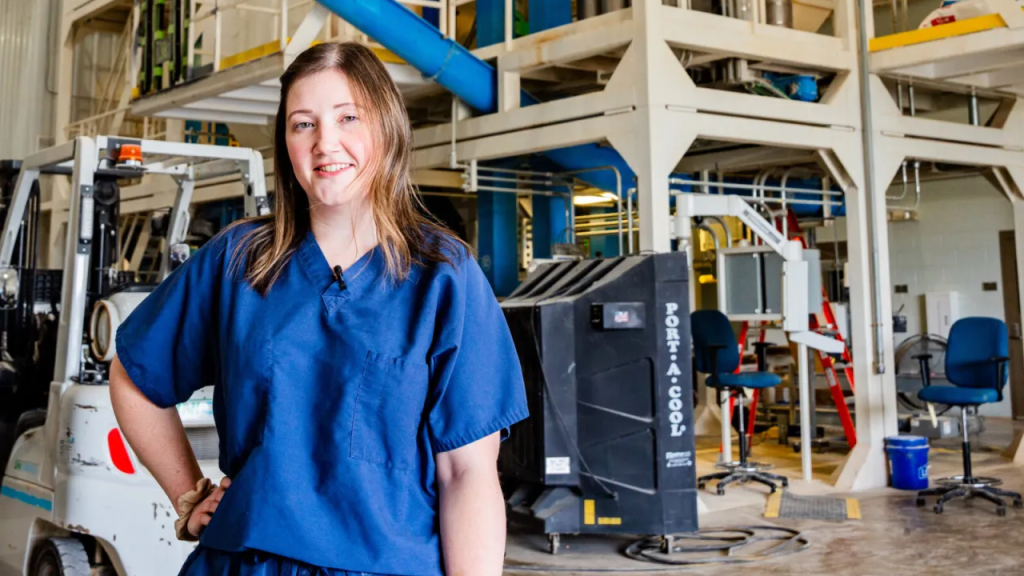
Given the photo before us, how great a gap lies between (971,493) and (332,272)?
6.51 metres

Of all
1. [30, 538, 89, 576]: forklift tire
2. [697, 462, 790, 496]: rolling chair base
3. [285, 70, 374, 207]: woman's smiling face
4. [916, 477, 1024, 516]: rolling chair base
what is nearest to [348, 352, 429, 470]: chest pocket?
[285, 70, 374, 207]: woman's smiling face

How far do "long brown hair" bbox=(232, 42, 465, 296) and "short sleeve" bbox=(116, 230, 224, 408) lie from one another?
68 millimetres

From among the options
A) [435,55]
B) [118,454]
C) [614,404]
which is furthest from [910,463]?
[118,454]

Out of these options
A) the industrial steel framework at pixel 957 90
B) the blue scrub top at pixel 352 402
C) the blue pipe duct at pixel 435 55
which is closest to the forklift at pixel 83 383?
the blue scrub top at pixel 352 402

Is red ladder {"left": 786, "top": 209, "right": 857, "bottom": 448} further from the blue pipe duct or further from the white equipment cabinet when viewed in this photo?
the white equipment cabinet

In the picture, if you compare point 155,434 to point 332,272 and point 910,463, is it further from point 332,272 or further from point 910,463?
point 910,463

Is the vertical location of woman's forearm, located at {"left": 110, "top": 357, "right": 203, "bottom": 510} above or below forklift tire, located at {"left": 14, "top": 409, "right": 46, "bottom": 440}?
above

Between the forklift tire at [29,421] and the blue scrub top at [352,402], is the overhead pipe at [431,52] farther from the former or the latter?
the blue scrub top at [352,402]

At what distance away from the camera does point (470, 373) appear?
49.9 inches

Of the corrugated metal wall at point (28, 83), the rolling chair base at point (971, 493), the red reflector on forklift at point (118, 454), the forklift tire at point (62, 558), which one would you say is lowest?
the rolling chair base at point (971, 493)

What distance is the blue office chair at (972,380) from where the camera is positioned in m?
6.59

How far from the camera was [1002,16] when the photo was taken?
267 inches

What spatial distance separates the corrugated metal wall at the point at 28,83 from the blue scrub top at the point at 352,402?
13.7 meters

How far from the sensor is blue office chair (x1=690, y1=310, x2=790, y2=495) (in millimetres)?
7508
